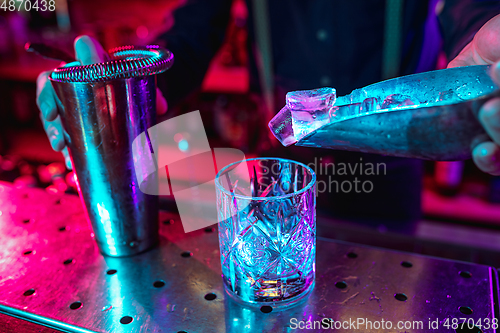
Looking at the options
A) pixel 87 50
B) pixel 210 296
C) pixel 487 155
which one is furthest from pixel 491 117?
pixel 87 50

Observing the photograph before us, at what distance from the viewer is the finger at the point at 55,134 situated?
0.63 metres

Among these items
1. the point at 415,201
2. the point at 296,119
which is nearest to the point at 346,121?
the point at 296,119

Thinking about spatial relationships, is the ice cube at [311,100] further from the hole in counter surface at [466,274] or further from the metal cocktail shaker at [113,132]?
the hole in counter surface at [466,274]

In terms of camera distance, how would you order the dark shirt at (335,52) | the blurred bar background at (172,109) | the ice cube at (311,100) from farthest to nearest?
the blurred bar background at (172,109) → the dark shirt at (335,52) → the ice cube at (311,100)

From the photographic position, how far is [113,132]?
56 cm

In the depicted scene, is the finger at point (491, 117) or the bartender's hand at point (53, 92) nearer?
the finger at point (491, 117)

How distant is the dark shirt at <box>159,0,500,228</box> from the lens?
1.07 m

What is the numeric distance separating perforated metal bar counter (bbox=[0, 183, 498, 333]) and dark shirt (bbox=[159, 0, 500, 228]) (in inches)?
17.6

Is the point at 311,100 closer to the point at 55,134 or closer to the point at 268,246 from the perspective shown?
the point at 268,246

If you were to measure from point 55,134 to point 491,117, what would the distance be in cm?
59

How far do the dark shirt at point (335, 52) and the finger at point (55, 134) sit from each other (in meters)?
0.36

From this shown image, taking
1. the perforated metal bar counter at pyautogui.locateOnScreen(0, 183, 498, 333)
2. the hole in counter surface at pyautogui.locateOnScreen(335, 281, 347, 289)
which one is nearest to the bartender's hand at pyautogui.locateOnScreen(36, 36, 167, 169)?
the perforated metal bar counter at pyautogui.locateOnScreen(0, 183, 498, 333)

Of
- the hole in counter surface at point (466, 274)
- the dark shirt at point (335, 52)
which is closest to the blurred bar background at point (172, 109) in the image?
the dark shirt at point (335, 52)

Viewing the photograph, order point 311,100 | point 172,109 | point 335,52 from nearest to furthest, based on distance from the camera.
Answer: point 311,100 < point 335,52 < point 172,109
